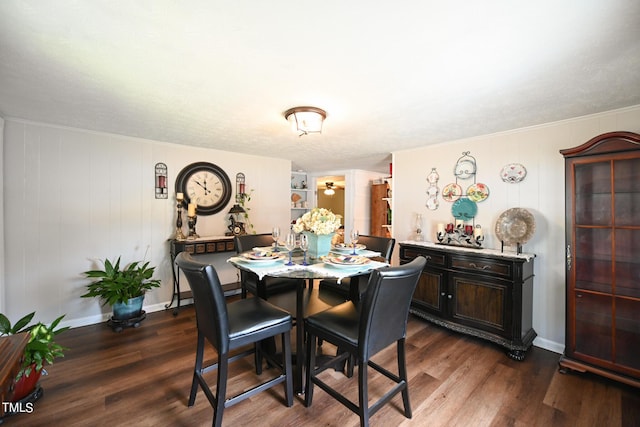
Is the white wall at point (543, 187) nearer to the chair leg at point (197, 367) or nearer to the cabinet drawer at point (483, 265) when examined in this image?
the cabinet drawer at point (483, 265)

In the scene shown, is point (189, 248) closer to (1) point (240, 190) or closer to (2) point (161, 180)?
(2) point (161, 180)

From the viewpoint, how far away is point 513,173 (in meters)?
2.84

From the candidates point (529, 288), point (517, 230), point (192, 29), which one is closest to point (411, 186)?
point (517, 230)

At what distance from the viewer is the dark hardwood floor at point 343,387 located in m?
1.70

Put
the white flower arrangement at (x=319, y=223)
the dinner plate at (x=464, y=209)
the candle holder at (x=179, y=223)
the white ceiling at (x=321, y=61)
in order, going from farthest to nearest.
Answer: the candle holder at (x=179, y=223) → the dinner plate at (x=464, y=209) → the white flower arrangement at (x=319, y=223) → the white ceiling at (x=321, y=61)

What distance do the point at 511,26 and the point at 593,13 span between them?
1.01 ft

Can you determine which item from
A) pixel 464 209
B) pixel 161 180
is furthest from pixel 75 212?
pixel 464 209

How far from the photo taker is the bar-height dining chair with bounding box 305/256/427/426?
1430 millimetres

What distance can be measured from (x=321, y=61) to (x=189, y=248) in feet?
A: 9.01

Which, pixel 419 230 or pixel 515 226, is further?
pixel 419 230

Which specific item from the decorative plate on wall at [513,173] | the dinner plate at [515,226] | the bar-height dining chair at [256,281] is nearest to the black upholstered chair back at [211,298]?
the bar-height dining chair at [256,281]

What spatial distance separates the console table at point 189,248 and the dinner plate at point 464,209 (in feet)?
9.68

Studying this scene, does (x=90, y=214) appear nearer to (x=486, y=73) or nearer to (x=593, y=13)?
(x=486, y=73)

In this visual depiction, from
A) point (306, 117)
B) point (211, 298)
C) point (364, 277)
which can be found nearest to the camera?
point (211, 298)
